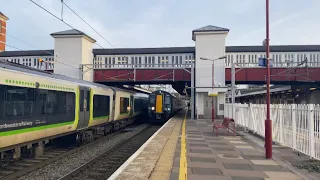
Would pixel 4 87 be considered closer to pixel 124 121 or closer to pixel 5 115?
pixel 5 115

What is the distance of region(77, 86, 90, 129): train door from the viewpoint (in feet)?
41.0

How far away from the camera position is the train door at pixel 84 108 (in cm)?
1248

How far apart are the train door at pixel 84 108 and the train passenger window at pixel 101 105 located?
2.86 feet

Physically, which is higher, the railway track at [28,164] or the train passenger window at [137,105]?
the train passenger window at [137,105]

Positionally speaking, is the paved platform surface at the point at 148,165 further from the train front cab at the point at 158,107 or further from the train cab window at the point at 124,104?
the train front cab at the point at 158,107

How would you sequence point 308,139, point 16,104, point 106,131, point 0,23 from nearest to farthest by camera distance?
point 16,104 < point 308,139 < point 106,131 < point 0,23

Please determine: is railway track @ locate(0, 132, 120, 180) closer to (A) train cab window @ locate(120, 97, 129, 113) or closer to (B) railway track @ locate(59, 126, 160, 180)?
(B) railway track @ locate(59, 126, 160, 180)

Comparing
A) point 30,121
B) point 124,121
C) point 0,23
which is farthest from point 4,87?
point 0,23

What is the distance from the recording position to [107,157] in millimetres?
10797

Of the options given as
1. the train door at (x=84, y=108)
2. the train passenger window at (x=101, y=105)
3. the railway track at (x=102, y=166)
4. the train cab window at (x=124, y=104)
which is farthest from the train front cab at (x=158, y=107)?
the railway track at (x=102, y=166)

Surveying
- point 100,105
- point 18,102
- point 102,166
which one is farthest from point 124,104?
point 18,102

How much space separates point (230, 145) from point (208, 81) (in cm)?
1953

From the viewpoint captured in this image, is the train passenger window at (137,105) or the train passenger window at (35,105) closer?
the train passenger window at (35,105)

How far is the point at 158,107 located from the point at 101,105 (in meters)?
12.2
